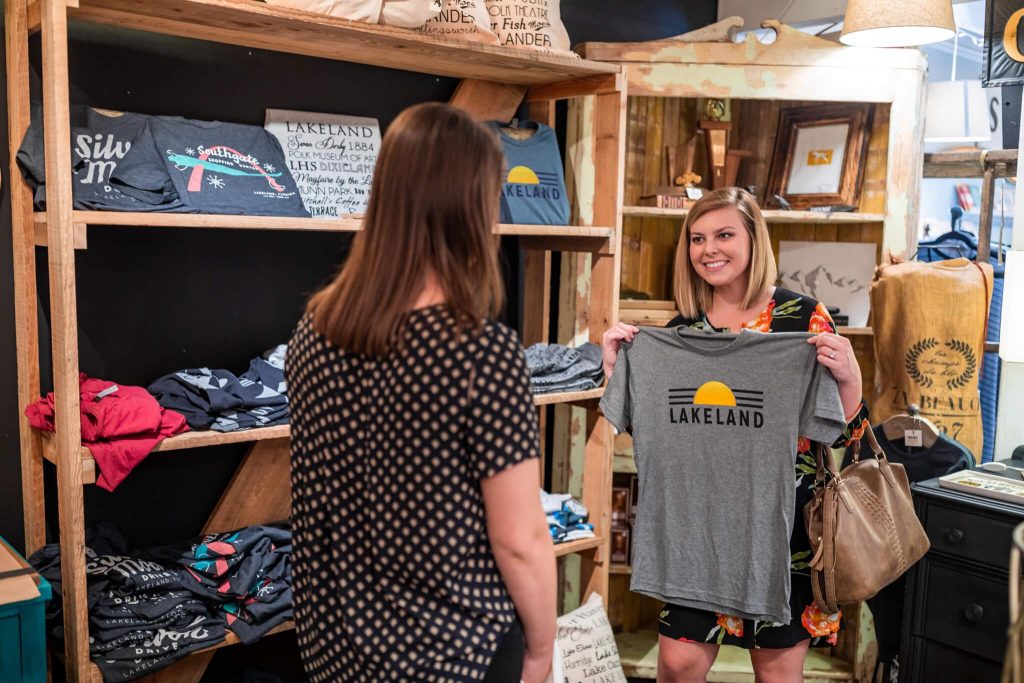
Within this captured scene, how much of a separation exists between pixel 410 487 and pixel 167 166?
1392 millimetres

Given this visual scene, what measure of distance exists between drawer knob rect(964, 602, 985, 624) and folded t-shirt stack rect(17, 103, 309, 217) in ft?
6.78

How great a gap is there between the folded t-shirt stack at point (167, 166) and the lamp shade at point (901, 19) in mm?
1729

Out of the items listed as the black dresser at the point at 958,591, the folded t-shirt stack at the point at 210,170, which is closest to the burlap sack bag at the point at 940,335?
the black dresser at the point at 958,591

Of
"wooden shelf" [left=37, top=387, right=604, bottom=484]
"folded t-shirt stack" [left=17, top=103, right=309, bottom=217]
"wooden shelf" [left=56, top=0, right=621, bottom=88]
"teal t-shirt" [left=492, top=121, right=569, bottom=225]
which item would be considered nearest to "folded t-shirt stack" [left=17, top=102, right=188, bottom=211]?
"folded t-shirt stack" [left=17, top=103, right=309, bottom=217]

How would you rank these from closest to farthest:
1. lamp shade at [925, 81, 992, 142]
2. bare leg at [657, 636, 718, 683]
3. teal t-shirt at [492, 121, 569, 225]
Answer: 1. bare leg at [657, 636, 718, 683]
2. teal t-shirt at [492, 121, 569, 225]
3. lamp shade at [925, 81, 992, 142]

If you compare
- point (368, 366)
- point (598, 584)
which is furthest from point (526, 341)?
point (368, 366)

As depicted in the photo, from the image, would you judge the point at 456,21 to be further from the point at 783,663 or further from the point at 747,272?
the point at 783,663

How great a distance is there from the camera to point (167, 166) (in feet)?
7.59

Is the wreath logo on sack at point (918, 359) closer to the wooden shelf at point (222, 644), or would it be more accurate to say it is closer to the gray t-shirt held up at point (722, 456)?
the gray t-shirt held up at point (722, 456)

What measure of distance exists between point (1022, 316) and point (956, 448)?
0.44 meters

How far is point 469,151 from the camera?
1283 mm

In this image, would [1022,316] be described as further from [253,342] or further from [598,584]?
[253,342]

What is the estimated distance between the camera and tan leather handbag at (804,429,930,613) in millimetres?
2059

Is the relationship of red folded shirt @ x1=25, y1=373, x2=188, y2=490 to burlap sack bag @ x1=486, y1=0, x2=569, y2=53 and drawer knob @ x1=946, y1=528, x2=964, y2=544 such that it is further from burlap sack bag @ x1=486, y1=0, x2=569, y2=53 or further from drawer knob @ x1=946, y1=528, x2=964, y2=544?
drawer knob @ x1=946, y1=528, x2=964, y2=544
